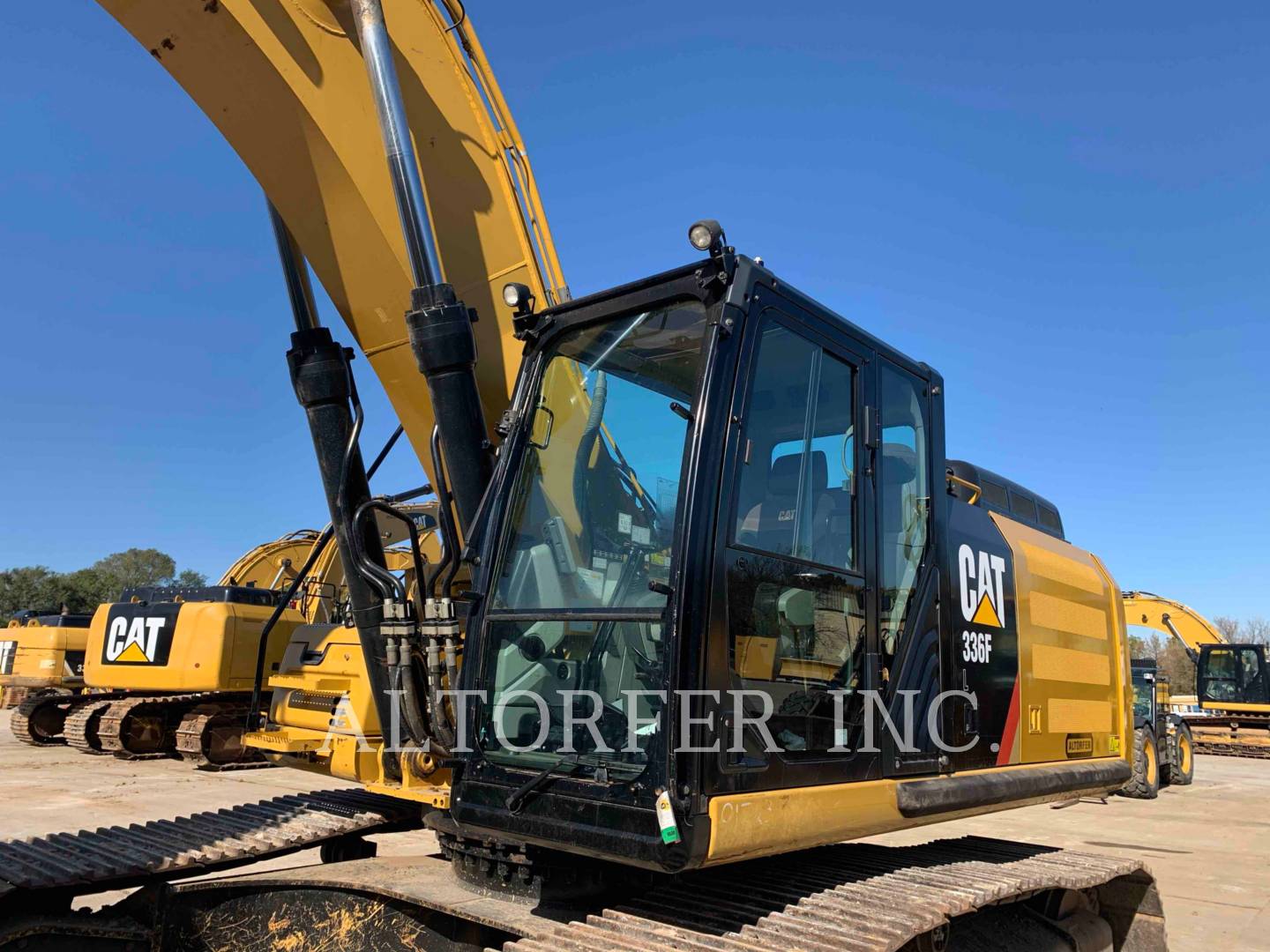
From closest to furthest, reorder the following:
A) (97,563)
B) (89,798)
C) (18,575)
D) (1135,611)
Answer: (89,798)
(1135,611)
(18,575)
(97,563)

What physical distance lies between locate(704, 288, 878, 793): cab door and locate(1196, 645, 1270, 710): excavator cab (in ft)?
75.0

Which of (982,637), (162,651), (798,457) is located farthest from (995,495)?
(162,651)

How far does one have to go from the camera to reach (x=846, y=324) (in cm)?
347

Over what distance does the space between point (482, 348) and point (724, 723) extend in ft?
7.06

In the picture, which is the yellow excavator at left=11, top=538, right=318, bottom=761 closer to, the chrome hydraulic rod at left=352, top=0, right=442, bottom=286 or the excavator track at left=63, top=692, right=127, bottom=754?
the excavator track at left=63, top=692, right=127, bottom=754

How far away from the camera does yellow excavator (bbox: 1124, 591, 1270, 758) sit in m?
22.2

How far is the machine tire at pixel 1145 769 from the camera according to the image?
46.1 ft

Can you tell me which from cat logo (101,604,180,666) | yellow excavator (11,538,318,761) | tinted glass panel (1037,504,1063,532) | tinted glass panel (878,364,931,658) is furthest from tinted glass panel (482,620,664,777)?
cat logo (101,604,180,666)

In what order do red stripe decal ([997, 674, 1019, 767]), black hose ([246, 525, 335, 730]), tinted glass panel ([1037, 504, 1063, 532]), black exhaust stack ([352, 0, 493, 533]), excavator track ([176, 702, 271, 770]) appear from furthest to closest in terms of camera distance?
excavator track ([176, 702, 271, 770]) < tinted glass panel ([1037, 504, 1063, 532]) < black hose ([246, 525, 335, 730]) < red stripe decal ([997, 674, 1019, 767]) < black exhaust stack ([352, 0, 493, 533])

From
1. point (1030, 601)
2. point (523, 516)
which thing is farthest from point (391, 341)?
point (1030, 601)

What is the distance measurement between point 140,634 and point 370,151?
984cm

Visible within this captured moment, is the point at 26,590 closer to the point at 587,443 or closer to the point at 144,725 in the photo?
the point at 144,725

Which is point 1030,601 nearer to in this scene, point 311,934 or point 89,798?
point 311,934

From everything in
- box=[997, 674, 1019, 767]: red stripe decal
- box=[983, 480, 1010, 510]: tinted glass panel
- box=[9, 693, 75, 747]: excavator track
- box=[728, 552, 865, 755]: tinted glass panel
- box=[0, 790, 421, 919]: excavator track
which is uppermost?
box=[983, 480, 1010, 510]: tinted glass panel
